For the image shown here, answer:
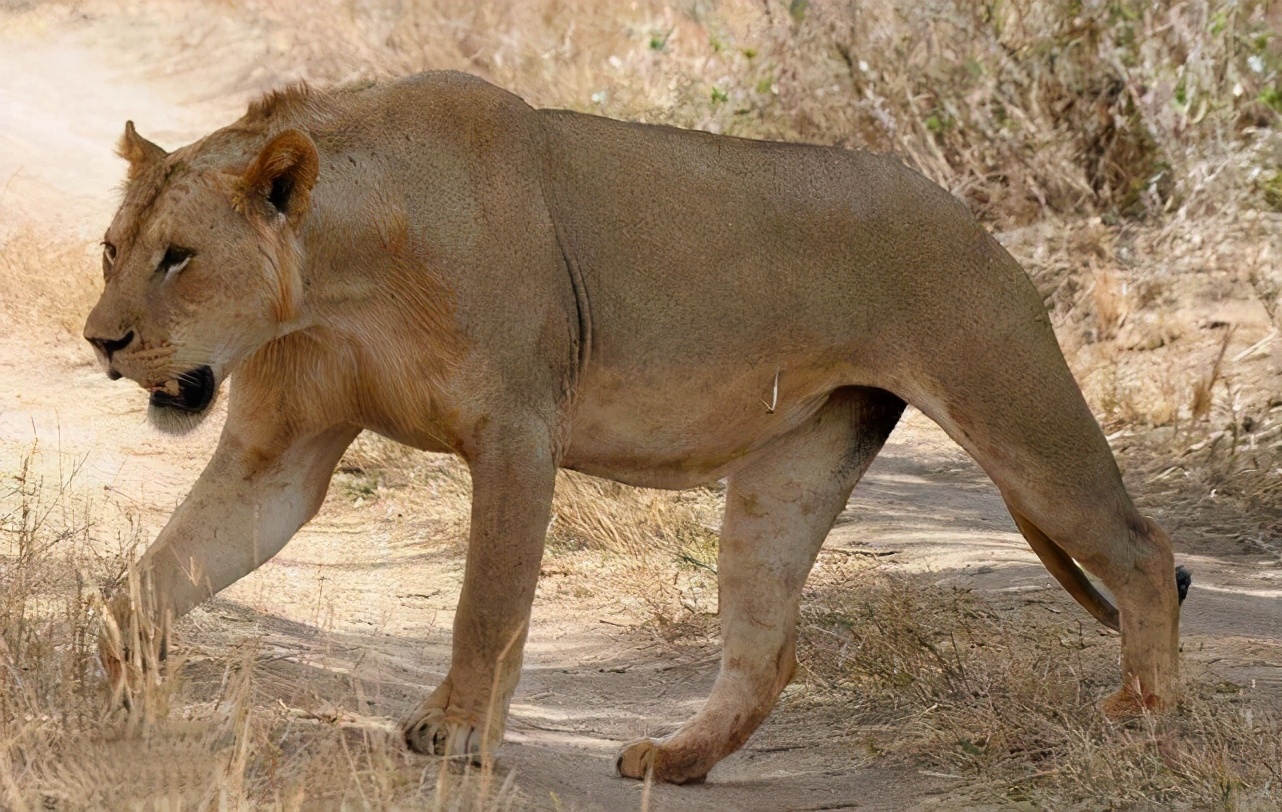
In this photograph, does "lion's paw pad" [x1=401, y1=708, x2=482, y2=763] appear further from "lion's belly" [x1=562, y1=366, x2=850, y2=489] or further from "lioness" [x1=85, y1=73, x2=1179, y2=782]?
"lion's belly" [x1=562, y1=366, x2=850, y2=489]

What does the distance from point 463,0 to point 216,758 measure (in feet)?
53.5

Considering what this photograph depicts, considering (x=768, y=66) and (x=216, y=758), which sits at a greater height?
(x=768, y=66)

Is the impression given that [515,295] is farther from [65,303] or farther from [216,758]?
[65,303]

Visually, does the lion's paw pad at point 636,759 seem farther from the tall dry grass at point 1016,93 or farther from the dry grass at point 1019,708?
the tall dry grass at point 1016,93

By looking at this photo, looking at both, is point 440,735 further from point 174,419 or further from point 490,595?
point 174,419

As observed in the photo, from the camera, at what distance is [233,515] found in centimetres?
478

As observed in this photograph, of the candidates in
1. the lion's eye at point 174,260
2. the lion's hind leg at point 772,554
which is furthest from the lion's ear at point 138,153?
the lion's hind leg at point 772,554

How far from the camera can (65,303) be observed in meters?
11.2

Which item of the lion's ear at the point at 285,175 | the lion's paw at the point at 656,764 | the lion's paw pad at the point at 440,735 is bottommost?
the lion's paw at the point at 656,764

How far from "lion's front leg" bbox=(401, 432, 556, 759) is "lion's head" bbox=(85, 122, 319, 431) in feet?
2.20

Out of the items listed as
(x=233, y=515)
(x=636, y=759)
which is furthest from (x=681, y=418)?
(x=233, y=515)

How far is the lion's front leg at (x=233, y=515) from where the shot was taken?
4703 millimetres

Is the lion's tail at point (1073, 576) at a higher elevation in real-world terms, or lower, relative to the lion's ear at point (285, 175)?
lower

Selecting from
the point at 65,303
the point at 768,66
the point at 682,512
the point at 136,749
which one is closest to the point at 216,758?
the point at 136,749
